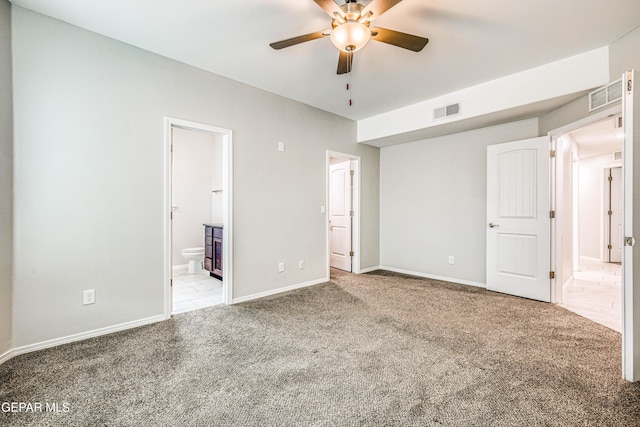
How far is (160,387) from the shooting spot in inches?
71.2

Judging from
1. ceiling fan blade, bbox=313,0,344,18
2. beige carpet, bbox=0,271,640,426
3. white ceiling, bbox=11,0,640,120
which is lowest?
beige carpet, bbox=0,271,640,426

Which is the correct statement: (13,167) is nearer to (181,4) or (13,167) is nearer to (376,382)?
(181,4)

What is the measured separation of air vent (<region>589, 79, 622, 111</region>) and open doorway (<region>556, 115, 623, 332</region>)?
43 centimetres

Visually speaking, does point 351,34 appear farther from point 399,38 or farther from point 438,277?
point 438,277

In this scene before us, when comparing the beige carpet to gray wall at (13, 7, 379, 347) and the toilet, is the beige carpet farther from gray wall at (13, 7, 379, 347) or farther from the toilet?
the toilet

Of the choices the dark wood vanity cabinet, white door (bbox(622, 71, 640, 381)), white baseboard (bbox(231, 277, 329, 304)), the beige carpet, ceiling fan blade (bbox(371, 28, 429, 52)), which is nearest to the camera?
the beige carpet

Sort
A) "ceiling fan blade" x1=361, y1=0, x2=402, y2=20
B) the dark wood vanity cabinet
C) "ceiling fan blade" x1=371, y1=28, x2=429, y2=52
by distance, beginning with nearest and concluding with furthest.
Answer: "ceiling fan blade" x1=361, y1=0, x2=402, y2=20 < "ceiling fan blade" x1=371, y1=28, x2=429, y2=52 < the dark wood vanity cabinet

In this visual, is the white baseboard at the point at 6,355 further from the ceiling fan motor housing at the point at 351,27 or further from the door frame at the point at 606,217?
the door frame at the point at 606,217

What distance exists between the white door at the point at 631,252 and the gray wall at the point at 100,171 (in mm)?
3318

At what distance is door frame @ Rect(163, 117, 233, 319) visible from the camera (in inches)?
114

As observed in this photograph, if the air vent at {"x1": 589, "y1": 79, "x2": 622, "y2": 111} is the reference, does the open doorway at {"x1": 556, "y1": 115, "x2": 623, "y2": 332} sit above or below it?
below

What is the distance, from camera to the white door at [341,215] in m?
5.10

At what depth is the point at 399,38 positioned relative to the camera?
2.05 meters

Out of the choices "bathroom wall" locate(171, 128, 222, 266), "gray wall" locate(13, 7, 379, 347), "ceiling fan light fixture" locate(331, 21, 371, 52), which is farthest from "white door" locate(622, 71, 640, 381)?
"bathroom wall" locate(171, 128, 222, 266)
